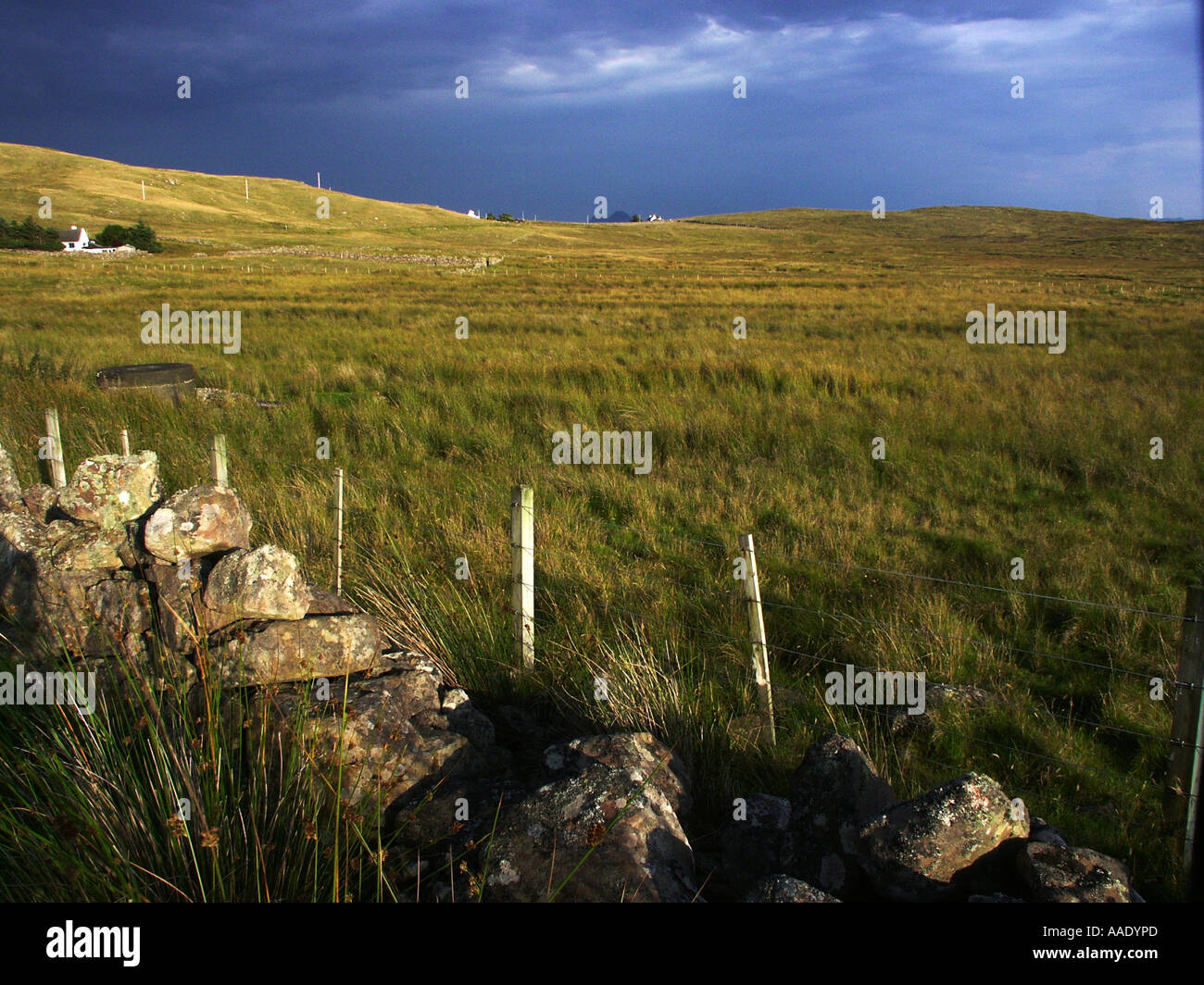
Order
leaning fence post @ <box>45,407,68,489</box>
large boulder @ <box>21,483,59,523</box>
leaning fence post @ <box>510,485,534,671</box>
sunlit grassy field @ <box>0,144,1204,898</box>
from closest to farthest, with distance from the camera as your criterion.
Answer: sunlit grassy field @ <box>0,144,1204,898</box> → leaning fence post @ <box>510,485,534,671</box> → large boulder @ <box>21,483,59,523</box> → leaning fence post @ <box>45,407,68,489</box>

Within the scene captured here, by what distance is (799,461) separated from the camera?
28.5 feet

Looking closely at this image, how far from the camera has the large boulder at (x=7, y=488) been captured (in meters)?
4.60

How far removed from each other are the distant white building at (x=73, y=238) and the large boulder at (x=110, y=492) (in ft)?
254

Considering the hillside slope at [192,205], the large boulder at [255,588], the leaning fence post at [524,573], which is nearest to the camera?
the large boulder at [255,588]

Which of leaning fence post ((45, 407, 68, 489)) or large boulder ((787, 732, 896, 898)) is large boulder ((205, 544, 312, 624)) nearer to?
large boulder ((787, 732, 896, 898))

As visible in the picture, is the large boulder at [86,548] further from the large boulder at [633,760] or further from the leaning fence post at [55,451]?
the leaning fence post at [55,451]

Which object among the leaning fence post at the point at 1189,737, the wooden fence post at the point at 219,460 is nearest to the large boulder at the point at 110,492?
the wooden fence post at the point at 219,460

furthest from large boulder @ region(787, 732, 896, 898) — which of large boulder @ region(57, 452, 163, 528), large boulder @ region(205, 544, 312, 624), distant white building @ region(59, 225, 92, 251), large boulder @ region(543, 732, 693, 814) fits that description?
distant white building @ region(59, 225, 92, 251)

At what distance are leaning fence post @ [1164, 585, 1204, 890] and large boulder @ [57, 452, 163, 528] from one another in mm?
4639

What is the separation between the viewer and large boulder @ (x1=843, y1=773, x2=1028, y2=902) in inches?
92.7

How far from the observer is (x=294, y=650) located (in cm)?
334

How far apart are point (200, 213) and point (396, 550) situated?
338 feet
